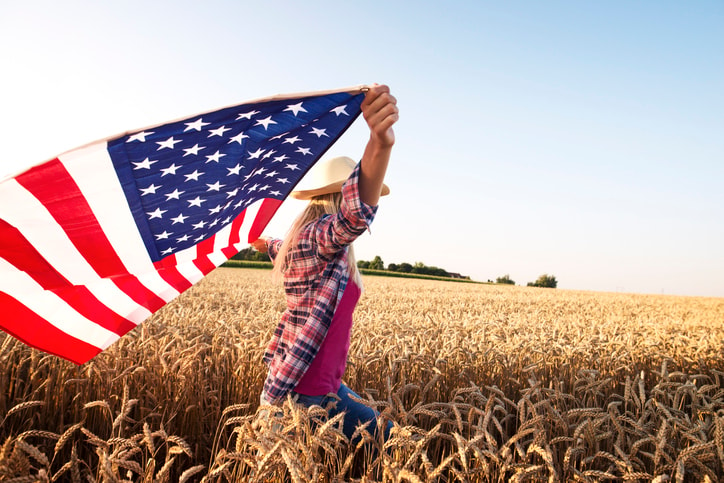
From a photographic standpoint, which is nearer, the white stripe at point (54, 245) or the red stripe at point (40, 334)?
the white stripe at point (54, 245)

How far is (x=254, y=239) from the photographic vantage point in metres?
3.35

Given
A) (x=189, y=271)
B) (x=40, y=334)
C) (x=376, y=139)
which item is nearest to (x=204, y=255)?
(x=189, y=271)

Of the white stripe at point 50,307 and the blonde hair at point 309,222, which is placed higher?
the blonde hair at point 309,222

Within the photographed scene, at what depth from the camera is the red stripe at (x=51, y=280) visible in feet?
7.55

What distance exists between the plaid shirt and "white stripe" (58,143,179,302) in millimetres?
1073

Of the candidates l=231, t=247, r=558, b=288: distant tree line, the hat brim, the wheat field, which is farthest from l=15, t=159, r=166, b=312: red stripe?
l=231, t=247, r=558, b=288: distant tree line

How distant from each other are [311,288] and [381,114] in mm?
1073

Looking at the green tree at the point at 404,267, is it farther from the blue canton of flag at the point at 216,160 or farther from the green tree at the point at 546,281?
the blue canton of flag at the point at 216,160

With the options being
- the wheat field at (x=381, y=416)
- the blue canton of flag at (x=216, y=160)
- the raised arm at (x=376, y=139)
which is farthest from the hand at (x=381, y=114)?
the wheat field at (x=381, y=416)

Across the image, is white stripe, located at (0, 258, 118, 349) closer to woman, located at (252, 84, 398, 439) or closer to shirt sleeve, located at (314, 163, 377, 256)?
woman, located at (252, 84, 398, 439)

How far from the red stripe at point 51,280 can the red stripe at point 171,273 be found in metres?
0.38

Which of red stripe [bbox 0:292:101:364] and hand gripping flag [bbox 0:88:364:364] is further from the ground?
hand gripping flag [bbox 0:88:364:364]

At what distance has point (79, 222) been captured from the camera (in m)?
2.49

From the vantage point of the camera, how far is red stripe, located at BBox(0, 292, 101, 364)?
2.40 m
